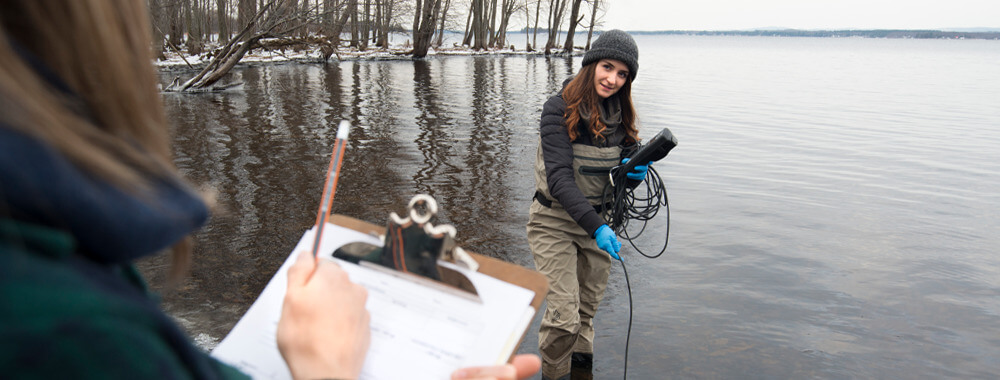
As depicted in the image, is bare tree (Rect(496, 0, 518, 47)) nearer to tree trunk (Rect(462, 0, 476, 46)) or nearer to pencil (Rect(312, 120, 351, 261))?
tree trunk (Rect(462, 0, 476, 46))

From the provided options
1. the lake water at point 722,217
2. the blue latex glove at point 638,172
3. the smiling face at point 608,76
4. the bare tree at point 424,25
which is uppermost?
the bare tree at point 424,25

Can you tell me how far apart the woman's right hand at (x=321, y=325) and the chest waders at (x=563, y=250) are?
2813 mm

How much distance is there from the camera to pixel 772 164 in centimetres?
1131

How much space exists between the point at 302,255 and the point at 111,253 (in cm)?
47

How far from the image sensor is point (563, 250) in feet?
12.6

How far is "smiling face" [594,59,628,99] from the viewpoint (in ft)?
12.1

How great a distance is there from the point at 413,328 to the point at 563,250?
2.78 meters

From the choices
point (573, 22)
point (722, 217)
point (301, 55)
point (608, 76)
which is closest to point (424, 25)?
point (301, 55)

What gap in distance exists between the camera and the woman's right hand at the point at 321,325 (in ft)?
3.00

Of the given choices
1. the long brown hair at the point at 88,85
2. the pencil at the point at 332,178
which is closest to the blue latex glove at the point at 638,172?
the pencil at the point at 332,178

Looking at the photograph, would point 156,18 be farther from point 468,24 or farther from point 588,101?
point 468,24

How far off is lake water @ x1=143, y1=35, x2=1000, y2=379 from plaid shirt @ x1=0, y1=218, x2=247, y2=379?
13.3 feet

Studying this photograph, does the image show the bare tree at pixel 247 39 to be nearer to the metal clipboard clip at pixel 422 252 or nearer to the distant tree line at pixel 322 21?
the distant tree line at pixel 322 21

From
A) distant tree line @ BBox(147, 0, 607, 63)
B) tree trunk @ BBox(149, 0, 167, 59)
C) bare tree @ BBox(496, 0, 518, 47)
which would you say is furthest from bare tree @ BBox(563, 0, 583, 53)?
tree trunk @ BBox(149, 0, 167, 59)
